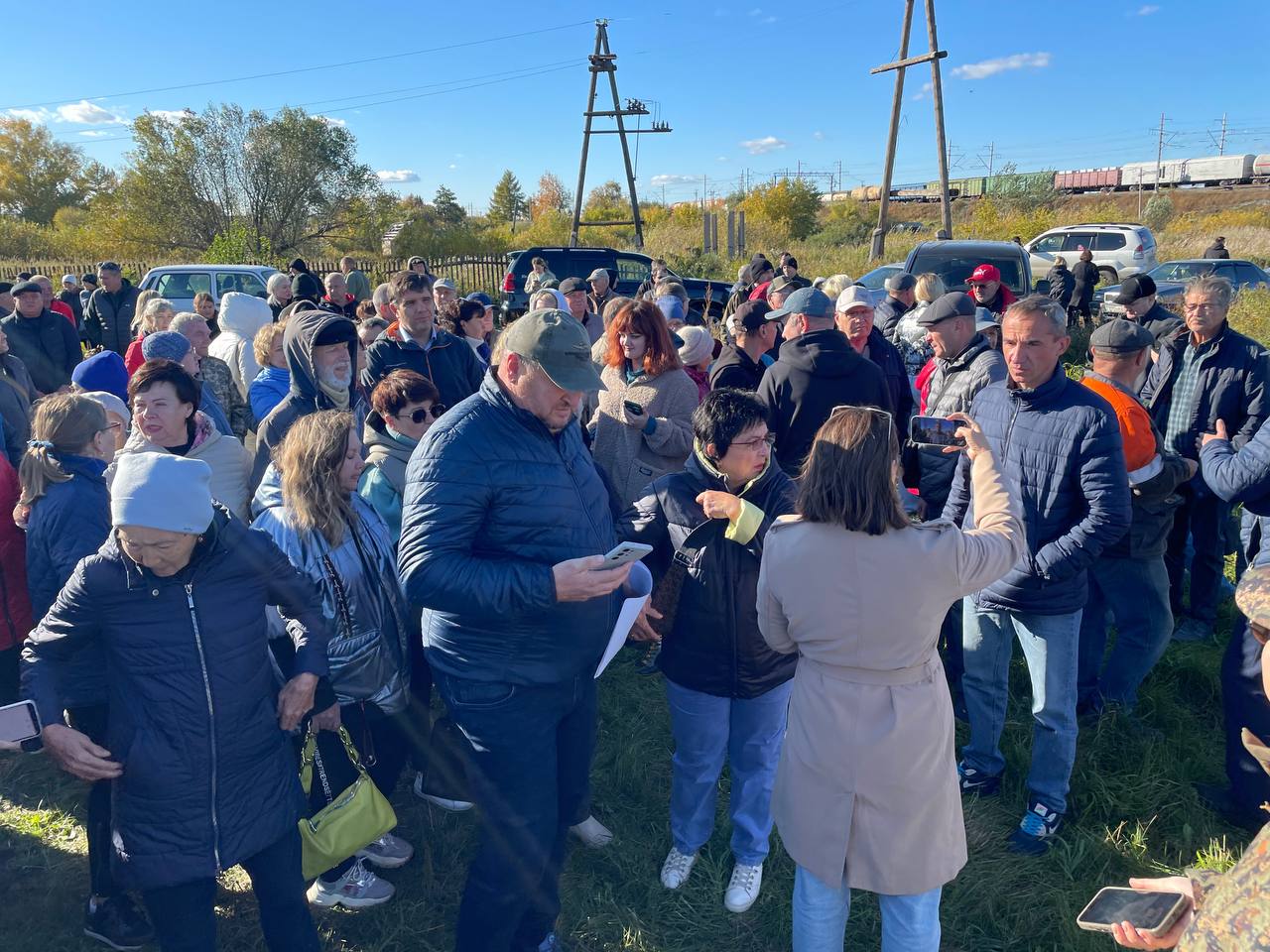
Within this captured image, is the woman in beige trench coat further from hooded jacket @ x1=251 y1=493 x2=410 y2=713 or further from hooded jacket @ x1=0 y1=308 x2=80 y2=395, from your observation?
hooded jacket @ x1=0 y1=308 x2=80 y2=395

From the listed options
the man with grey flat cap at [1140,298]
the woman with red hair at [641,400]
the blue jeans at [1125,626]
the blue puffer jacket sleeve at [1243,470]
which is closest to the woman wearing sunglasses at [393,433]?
the woman with red hair at [641,400]

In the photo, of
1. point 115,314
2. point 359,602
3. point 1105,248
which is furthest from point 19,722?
point 1105,248

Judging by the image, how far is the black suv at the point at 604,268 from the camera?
12661 mm

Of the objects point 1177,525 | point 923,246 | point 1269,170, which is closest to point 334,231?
point 923,246

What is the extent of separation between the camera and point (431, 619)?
2.31 meters

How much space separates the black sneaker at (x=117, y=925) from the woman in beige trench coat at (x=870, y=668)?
7.21 feet

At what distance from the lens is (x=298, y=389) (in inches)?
152

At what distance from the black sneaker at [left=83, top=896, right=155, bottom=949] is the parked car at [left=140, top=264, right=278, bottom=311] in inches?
456

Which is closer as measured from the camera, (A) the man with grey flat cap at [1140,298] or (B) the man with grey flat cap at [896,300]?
(A) the man with grey flat cap at [1140,298]

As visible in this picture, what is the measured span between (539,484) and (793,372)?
1.96 meters

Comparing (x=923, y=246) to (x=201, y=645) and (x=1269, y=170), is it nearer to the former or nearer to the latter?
(x=201, y=645)

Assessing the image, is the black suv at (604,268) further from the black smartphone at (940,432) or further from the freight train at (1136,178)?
the freight train at (1136,178)

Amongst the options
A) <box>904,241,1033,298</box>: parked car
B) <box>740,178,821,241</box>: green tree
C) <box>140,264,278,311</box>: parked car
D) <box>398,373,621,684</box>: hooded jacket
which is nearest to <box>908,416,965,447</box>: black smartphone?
<box>398,373,621,684</box>: hooded jacket

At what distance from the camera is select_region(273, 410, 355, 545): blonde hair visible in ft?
8.41
